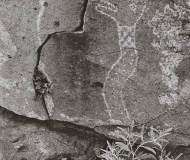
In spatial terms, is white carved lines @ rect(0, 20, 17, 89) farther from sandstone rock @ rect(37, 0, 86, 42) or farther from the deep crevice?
the deep crevice

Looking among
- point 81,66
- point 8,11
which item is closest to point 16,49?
point 8,11

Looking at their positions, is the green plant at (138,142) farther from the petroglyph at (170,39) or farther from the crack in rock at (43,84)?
the crack in rock at (43,84)

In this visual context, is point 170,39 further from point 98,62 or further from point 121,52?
point 98,62

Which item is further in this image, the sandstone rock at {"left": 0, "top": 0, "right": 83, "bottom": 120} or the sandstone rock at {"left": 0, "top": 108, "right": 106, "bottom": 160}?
the sandstone rock at {"left": 0, "top": 108, "right": 106, "bottom": 160}

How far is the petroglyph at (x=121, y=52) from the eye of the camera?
1.68 meters

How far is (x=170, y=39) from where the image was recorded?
1.69 metres

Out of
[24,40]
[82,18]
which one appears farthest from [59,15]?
[24,40]

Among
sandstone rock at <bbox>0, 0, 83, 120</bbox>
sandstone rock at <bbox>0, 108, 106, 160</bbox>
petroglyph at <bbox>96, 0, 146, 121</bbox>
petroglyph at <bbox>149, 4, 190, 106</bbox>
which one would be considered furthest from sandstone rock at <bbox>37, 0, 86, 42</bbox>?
sandstone rock at <bbox>0, 108, 106, 160</bbox>

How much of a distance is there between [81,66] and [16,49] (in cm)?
45

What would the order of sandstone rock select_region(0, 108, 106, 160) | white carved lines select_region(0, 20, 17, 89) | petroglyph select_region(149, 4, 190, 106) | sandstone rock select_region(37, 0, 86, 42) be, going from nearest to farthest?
petroglyph select_region(149, 4, 190, 106) → sandstone rock select_region(37, 0, 86, 42) → white carved lines select_region(0, 20, 17, 89) → sandstone rock select_region(0, 108, 106, 160)

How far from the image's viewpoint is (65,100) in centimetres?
199

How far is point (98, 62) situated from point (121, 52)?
165 millimetres

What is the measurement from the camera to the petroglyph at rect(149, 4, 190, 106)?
64.2 inches

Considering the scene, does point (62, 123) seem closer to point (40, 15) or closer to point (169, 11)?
point (40, 15)
